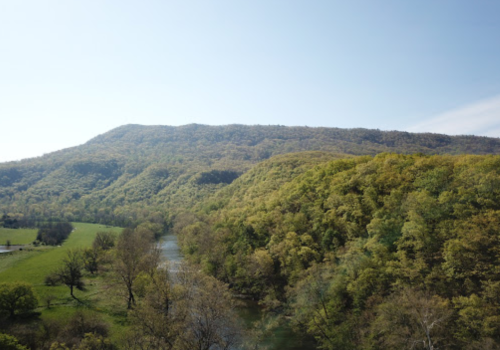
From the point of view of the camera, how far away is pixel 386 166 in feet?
178

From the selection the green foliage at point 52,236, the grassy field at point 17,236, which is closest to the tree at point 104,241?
the green foliage at point 52,236

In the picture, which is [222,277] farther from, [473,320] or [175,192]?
[175,192]

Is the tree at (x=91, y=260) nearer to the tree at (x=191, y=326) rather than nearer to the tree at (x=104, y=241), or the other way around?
the tree at (x=104, y=241)

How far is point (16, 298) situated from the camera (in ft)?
127

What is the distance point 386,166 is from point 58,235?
86.7 m

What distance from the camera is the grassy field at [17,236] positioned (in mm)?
80812

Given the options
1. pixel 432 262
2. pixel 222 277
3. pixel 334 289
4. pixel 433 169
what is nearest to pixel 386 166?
pixel 433 169

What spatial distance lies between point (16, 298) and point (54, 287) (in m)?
13.5

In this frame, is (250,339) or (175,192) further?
(175,192)

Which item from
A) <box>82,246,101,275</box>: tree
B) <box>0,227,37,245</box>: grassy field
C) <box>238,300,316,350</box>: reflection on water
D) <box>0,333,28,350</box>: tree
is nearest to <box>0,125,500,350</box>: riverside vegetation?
<box>82,246,101,275</box>: tree

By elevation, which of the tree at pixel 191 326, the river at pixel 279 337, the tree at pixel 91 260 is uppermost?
the tree at pixel 191 326

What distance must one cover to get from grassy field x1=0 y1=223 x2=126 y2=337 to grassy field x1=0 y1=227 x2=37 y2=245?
554 inches

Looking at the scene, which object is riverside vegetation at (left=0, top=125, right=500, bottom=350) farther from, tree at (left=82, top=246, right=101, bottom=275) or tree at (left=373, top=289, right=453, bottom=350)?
tree at (left=82, top=246, right=101, bottom=275)

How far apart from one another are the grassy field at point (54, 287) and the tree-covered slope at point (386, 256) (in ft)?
61.7
